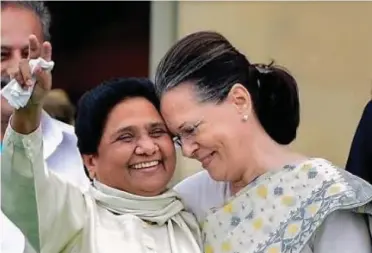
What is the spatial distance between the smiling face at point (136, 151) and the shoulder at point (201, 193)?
0.45ft

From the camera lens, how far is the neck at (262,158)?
2430 millimetres

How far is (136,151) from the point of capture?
2.44 metres

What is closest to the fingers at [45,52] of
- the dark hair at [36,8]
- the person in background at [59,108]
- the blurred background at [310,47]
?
the dark hair at [36,8]

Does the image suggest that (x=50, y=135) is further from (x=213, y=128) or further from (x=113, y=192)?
(x=213, y=128)

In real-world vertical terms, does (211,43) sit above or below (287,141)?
above

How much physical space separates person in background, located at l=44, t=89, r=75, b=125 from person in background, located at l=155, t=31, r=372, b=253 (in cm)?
174

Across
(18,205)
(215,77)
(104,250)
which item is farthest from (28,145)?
(215,77)

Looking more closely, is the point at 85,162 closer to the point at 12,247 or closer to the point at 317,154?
the point at 12,247

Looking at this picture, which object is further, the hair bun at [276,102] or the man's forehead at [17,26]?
the man's forehead at [17,26]

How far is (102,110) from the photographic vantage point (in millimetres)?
2486

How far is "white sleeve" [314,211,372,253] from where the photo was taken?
7.43ft

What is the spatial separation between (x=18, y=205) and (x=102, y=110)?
33cm

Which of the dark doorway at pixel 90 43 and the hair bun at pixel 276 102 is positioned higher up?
the hair bun at pixel 276 102

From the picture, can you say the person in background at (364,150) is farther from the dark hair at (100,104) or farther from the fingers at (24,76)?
the fingers at (24,76)
